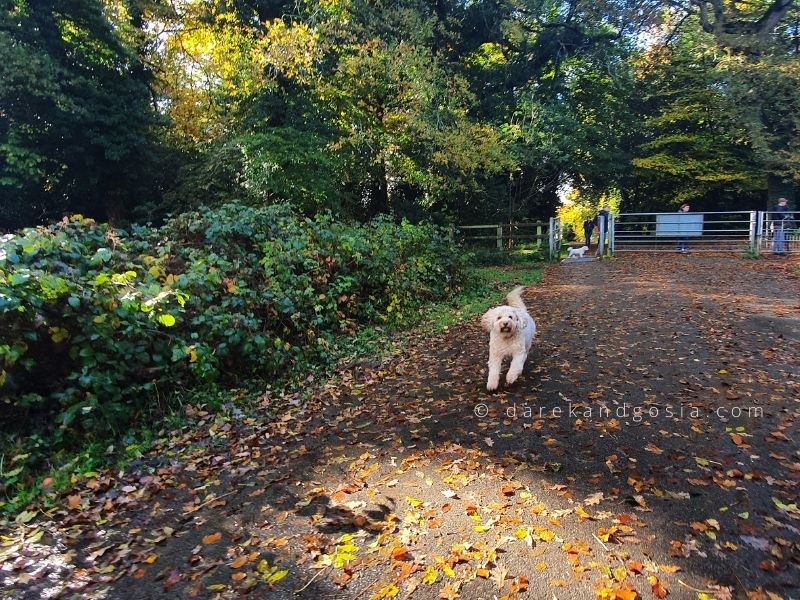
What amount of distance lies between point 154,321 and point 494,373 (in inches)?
136

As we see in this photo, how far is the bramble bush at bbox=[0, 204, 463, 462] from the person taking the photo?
4.49 m

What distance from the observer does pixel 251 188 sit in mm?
16781

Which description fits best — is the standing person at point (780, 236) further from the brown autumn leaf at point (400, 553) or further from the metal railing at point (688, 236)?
the brown autumn leaf at point (400, 553)

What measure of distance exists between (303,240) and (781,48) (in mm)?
18854

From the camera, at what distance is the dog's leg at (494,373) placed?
17.8ft

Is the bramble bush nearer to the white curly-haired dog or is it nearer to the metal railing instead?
the white curly-haired dog

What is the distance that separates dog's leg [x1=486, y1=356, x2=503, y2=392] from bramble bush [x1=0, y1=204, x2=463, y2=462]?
93.5 inches

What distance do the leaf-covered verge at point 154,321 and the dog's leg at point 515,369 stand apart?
2.47 meters

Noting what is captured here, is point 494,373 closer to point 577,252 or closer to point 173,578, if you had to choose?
point 173,578

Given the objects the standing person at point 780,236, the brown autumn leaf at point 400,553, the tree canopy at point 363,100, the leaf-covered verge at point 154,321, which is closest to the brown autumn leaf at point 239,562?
the brown autumn leaf at point 400,553

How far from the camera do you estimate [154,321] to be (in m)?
5.13

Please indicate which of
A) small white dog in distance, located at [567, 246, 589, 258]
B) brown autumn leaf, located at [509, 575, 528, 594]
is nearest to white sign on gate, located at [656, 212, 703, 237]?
small white dog in distance, located at [567, 246, 589, 258]

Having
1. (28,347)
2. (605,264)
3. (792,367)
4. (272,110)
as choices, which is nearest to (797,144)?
(605,264)

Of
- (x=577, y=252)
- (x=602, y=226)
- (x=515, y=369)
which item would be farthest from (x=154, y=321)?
(x=602, y=226)
